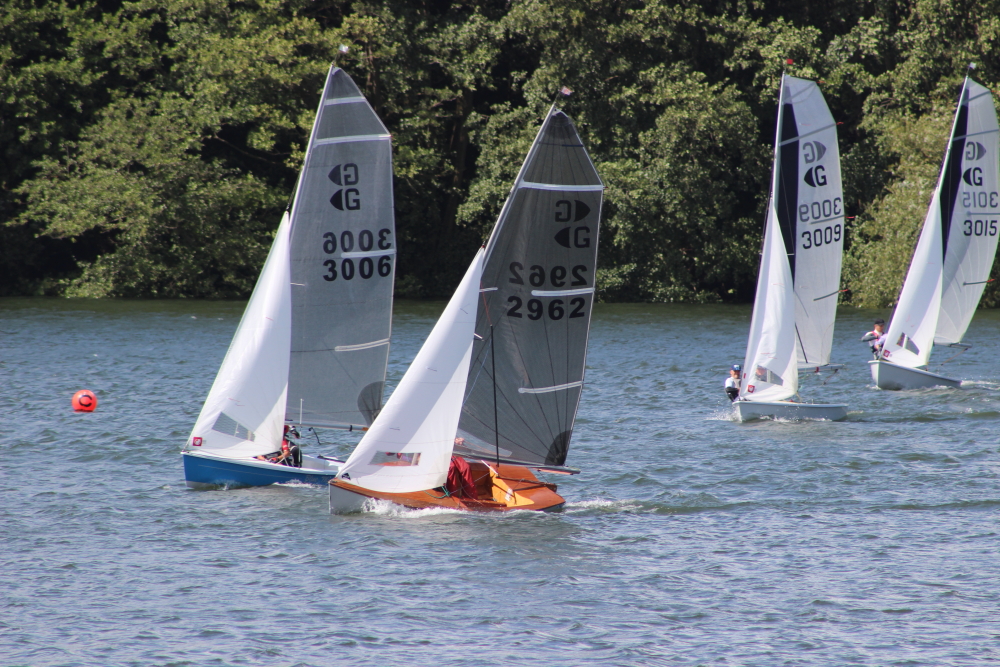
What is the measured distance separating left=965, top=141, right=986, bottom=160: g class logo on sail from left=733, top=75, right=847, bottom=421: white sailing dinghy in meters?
5.95

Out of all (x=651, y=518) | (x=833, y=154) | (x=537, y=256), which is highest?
(x=833, y=154)

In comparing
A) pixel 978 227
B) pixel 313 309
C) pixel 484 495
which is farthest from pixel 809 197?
pixel 313 309

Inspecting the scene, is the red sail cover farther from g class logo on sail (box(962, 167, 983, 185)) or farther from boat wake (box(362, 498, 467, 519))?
g class logo on sail (box(962, 167, 983, 185))

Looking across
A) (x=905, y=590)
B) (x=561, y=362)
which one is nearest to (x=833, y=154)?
(x=561, y=362)

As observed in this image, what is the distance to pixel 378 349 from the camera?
1983cm

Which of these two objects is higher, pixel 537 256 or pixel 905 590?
pixel 537 256

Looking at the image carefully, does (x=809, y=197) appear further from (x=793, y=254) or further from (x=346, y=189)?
(x=346, y=189)

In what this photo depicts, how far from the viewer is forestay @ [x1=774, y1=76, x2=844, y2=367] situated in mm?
25812

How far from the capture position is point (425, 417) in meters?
17.2

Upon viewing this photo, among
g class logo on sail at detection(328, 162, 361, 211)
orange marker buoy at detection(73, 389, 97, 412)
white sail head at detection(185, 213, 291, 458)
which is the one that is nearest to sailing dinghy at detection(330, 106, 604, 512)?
white sail head at detection(185, 213, 291, 458)

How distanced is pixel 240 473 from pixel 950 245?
20.2m

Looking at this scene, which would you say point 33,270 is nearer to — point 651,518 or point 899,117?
point 899,117

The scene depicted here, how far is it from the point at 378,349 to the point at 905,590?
9.25 metres

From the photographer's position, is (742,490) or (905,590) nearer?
(905,590)
